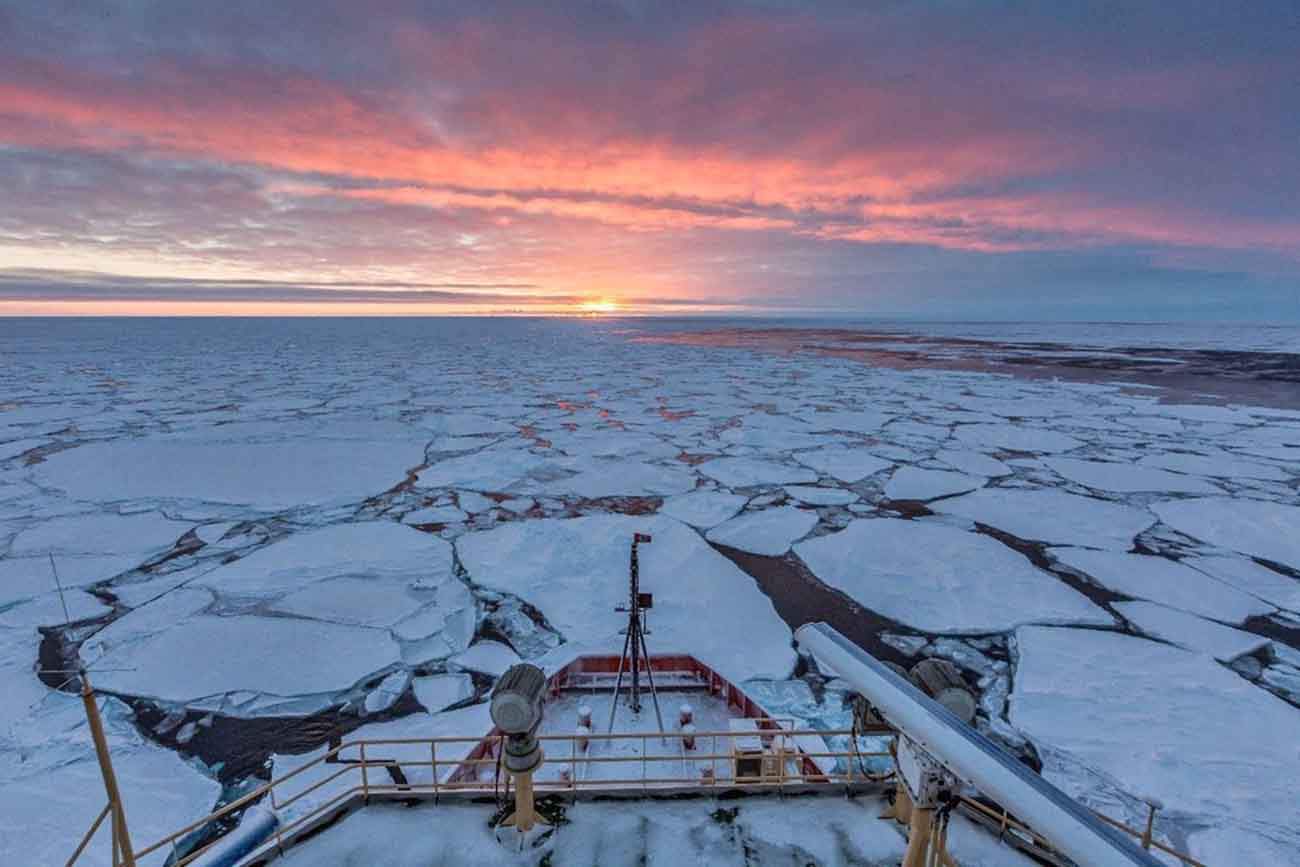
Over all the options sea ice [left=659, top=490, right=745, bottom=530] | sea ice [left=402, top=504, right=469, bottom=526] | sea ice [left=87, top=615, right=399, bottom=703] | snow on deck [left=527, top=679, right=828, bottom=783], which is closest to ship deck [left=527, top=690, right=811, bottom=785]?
snow on deck [left=527, top=679, right=828, bottom=783]

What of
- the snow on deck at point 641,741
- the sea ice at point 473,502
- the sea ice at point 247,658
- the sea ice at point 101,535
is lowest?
the snow on deck at point 641,741

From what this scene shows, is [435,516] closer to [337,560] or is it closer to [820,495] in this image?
[337,560]

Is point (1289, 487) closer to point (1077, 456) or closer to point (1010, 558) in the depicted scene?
point (1077, 456)

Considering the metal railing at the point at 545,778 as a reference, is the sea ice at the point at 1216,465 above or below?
above

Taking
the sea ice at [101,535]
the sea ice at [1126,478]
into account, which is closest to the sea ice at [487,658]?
the sea ice at [101,535]

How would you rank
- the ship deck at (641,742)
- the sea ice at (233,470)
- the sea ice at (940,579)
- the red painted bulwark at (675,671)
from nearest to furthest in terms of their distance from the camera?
Answer: the ship deck at (641,742) → the red painted bulwark at (675,671) → the sea ice at (940,579) → the sea ice at (233,470)

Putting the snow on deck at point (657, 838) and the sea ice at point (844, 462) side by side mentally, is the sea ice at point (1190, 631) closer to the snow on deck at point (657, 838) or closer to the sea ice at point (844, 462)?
the snow on deck at point (657, 838)

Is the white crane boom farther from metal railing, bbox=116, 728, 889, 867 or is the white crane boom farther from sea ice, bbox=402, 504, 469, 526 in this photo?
sea ice, bbox=402, 504, 469, 526
